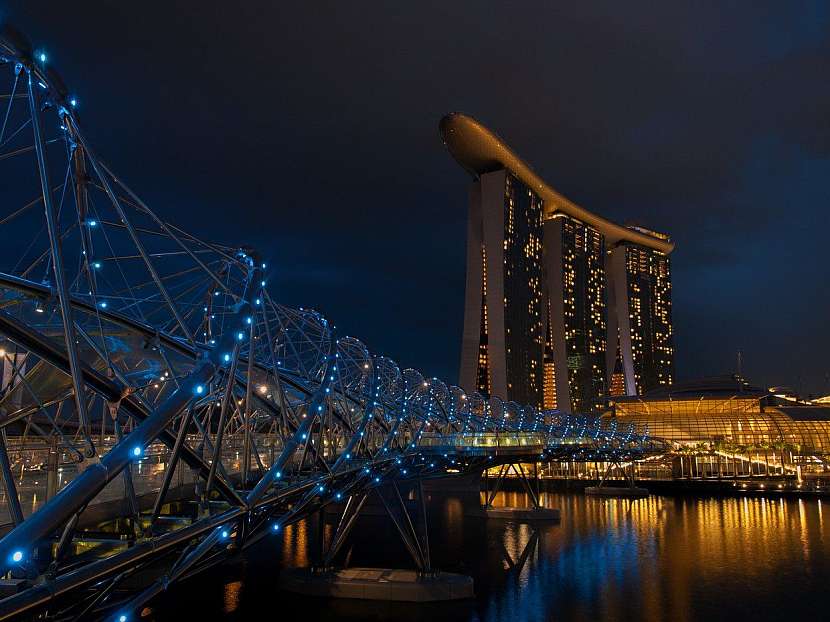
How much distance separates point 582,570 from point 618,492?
155 feet

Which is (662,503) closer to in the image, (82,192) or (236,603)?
(236,603)

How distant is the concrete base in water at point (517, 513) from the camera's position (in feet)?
204

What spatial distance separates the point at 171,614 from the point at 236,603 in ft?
9.35

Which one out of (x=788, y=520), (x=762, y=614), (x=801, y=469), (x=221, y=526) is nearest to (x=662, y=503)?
(x=788, y=520)

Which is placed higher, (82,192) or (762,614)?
(82,192)

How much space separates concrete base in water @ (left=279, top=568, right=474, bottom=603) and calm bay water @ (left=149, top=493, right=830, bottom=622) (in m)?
0.64

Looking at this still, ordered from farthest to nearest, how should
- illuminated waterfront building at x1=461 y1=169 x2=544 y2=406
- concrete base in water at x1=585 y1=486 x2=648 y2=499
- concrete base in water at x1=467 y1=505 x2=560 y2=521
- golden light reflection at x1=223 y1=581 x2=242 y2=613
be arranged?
illuminated waterfront building at x1=461 y1=169 x2=544 y2=406, concrete base in water at x1=585 y1=486 x2=648 y2=499, concrete base in water at x1=467 y1=505 x2=560 y2=521, golden light reflection at x1=223 y1=581 x2=242 y2=613

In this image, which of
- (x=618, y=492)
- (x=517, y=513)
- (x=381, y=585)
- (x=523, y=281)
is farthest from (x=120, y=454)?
(x=523, y=281)

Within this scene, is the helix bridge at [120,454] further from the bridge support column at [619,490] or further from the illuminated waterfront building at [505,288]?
the illuminated waterfront building at [505,288]

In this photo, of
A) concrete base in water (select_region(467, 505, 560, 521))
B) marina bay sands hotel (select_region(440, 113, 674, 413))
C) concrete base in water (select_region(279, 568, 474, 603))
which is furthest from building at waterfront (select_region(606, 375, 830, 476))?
concrete base in water (select_region(279, 568, 474, 603))

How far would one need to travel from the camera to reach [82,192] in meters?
17.4

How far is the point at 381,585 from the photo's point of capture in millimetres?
33625

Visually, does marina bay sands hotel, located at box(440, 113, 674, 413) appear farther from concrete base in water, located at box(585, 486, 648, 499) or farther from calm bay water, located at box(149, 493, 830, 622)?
calm bay water, located at box(149, 493, 830, 622)

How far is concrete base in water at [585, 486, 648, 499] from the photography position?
85188mm
